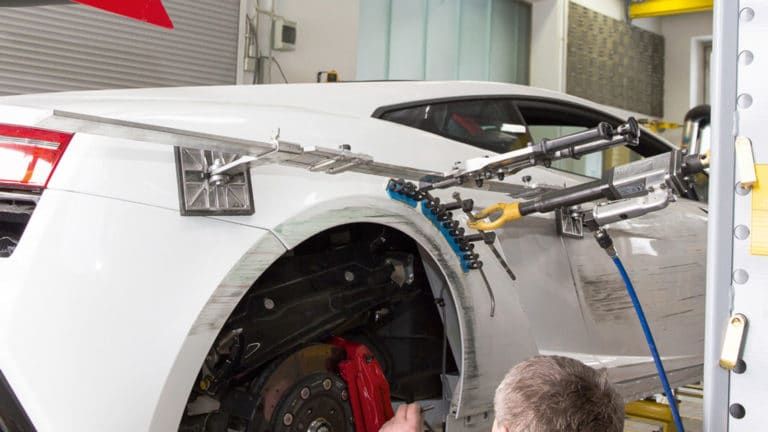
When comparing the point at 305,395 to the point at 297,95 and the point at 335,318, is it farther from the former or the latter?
the point at 297,95

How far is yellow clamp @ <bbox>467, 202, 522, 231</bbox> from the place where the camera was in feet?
6.20

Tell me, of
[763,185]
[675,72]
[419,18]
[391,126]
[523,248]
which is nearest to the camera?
[763,185]

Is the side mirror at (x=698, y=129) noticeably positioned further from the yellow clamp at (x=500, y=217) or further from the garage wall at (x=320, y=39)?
the garage wall at (x=320, y=39)

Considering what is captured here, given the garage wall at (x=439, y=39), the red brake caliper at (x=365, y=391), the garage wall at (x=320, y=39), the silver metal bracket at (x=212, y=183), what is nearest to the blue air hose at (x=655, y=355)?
the red brake caliper at (x=365, y=391)

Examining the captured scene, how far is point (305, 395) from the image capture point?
5.95ft

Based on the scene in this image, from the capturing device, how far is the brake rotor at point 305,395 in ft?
5.75

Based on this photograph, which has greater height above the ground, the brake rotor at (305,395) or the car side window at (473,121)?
the car side window at (473,121)

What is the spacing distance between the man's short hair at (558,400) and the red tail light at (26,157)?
36.7 inches

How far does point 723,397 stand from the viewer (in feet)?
4.04

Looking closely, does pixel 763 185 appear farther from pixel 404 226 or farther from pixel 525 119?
pixel 525 119

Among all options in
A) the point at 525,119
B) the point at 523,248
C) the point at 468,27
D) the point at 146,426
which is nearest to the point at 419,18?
the point at 468,27

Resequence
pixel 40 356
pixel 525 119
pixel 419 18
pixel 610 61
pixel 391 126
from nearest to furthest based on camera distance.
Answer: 1. pixel 40 356
2. pixel 391 126
3. pixel 525 119
4. pixel 419 18
5. pixel 610 61

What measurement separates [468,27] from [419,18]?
32.8 inches

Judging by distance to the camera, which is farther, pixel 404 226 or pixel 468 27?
pixel 468 27
